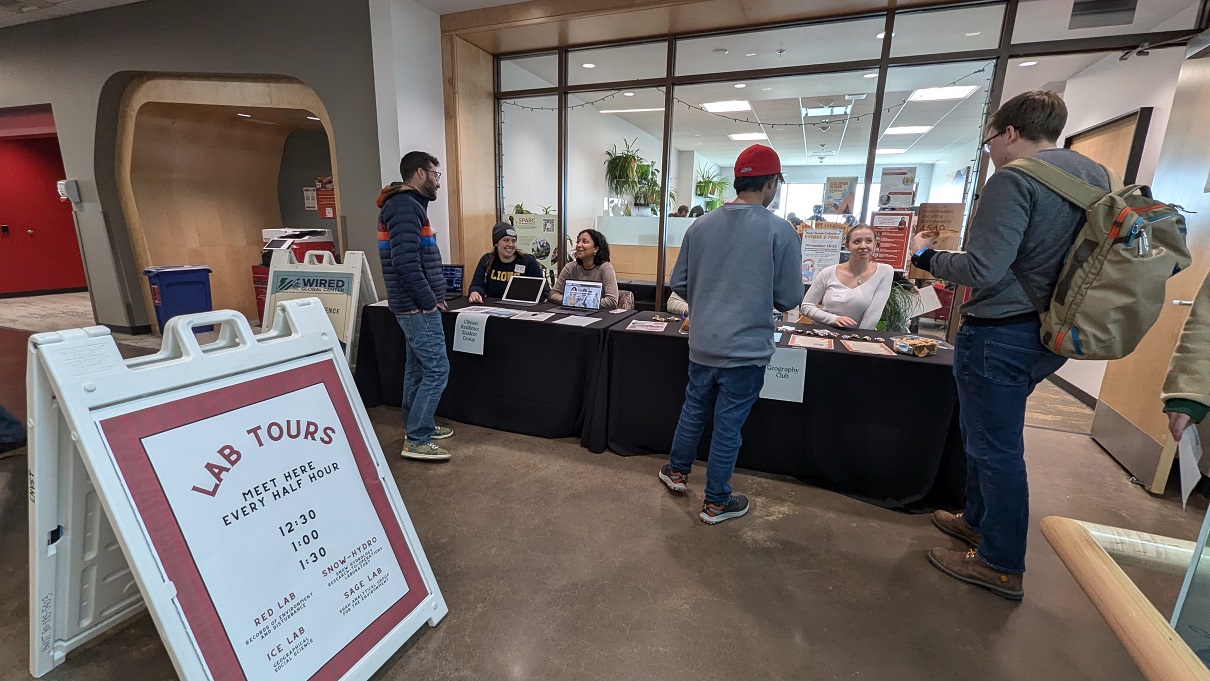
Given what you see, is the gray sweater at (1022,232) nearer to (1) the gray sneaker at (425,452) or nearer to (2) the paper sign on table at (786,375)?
(2) the paper sign on table at (786,375)

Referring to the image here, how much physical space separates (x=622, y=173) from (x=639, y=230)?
192 centimetres

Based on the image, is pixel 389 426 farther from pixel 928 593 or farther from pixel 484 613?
pixel 928 593

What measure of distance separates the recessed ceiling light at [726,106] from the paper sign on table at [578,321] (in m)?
3.61

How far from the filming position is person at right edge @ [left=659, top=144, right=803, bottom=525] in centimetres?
192

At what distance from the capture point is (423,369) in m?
2.71

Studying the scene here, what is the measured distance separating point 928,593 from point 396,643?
5.88 ft

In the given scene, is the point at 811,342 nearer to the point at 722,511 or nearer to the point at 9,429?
the point at 722,511

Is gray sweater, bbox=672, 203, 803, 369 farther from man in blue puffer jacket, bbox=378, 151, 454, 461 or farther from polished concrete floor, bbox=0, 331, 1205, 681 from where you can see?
man in blue puffer jacket, bbox=378, 151, 454, 461

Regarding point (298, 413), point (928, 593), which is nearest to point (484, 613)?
point (298, 413)

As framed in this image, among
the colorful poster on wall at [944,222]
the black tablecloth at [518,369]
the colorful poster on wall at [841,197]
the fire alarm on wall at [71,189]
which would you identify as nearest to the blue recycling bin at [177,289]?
the fire alarm on wall at [71,189]

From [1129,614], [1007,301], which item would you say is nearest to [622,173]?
[1007,301]

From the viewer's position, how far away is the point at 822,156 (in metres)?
11.3

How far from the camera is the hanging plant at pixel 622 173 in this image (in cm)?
652

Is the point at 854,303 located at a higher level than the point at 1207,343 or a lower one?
lower
